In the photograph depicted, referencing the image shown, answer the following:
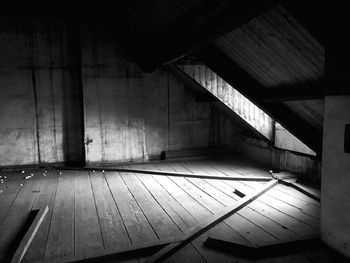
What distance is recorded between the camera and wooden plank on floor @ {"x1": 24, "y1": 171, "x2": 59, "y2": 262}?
102 inches

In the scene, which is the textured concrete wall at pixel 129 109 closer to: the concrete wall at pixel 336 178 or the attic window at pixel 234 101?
the attic window at pixel 234 101

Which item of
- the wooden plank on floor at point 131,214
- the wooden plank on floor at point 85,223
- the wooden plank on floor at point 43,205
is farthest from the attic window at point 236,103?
the wooden plank on floor at point 43,205

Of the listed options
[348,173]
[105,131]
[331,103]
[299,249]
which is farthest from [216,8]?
[105,131]

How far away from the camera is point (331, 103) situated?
2514 mm

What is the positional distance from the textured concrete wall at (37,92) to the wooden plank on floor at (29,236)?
8.41 feet

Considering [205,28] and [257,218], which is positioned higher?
[205,28]

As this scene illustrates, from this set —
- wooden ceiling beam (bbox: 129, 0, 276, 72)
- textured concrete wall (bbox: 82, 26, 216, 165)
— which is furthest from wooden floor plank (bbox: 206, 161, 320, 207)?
wooden ceiling beam (bbox: 129, 0, 276, 72)

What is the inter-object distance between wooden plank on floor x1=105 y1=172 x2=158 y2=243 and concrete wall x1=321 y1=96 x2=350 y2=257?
5.35ft

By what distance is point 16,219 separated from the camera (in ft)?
11.1

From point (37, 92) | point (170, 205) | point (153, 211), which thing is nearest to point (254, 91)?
point (170, 205)

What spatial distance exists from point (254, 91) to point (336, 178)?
1.78 metres

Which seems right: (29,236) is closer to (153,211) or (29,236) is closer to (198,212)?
(153,211)

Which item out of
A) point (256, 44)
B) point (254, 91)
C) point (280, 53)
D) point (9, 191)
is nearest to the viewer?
point (280, 53)

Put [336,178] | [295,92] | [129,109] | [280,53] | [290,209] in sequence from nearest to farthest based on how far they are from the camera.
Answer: [336,178], [280,53], [295,92], [290,209], [129,109]
